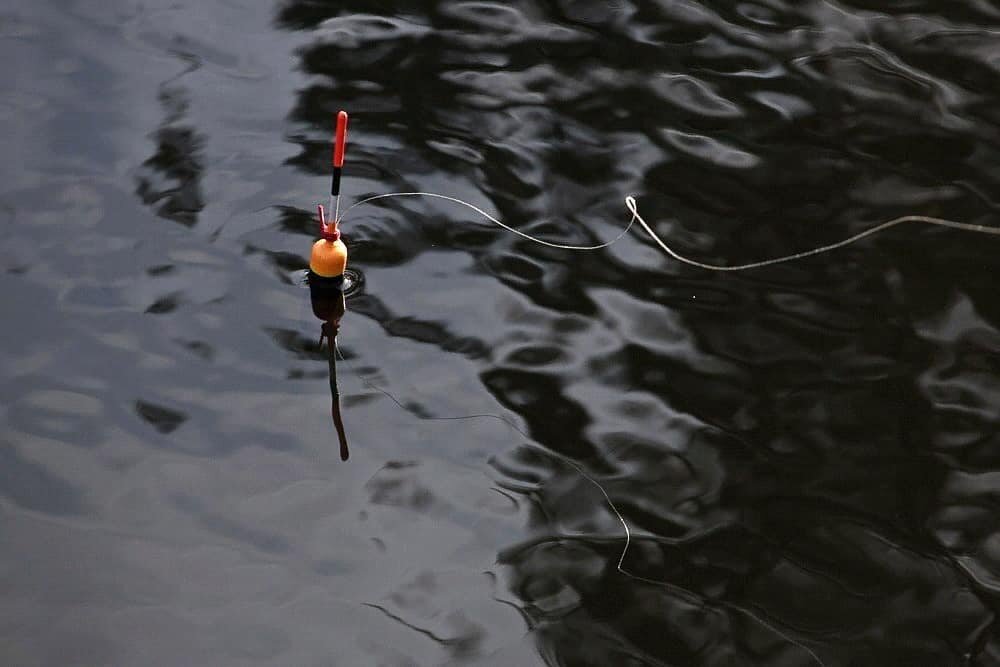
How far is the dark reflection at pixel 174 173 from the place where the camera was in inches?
119

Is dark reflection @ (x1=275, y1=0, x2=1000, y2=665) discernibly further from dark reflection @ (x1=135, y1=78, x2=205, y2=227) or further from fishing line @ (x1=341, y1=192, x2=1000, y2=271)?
dark reflection @ (x1=135, y1=78, x2=205, y2=227)

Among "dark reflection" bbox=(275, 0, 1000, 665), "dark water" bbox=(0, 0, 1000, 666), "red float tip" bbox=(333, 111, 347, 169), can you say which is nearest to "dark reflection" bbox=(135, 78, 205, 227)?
"dark water" bbox=(0, 0, 1000, 666)

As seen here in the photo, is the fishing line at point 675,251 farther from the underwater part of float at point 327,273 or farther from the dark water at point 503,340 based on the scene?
the underwater part of float at point 327,273

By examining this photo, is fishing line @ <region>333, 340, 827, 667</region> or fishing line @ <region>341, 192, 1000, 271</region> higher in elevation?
fishing line @ <region>341, 192, 1000, 271</region>

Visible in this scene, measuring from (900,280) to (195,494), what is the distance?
1648 millimetres

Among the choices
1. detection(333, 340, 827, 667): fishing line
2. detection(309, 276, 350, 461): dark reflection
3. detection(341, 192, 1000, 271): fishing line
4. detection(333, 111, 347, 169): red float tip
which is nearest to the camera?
detection(333, 340, 827, 667): fishing line

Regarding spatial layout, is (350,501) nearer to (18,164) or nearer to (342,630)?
(342,630)

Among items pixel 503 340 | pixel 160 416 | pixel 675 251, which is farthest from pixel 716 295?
pixel 160 416

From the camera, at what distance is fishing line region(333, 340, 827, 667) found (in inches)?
89.1

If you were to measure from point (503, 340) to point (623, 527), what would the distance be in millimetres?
550

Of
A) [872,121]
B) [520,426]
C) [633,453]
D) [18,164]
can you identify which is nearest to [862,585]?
[633,453]

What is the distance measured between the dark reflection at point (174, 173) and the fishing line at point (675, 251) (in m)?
0.37

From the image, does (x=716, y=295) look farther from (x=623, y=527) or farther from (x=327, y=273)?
(x=327, y=273)

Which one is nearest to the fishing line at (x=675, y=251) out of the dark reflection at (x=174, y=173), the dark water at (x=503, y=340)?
the dark water at (x=503, y=340)
